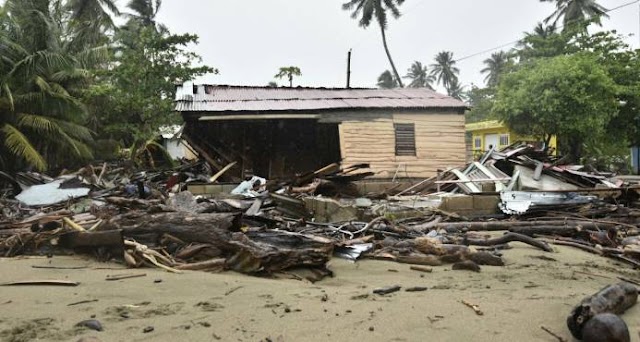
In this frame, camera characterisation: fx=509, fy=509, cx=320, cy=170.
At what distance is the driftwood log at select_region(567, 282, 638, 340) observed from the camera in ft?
11.2

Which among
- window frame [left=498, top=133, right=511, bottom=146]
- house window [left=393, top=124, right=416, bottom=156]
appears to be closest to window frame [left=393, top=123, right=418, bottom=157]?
house window [left=393, top=124, right=416, bottom=156]

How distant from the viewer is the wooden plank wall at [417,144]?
15430 millimetres

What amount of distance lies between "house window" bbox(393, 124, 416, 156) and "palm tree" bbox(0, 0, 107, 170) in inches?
433

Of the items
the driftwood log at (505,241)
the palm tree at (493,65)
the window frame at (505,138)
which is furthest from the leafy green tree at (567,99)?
the palm tree at (493,65)

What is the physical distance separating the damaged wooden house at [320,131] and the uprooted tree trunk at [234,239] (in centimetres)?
830

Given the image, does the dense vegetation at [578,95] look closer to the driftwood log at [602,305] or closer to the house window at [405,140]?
the house window at [405,140]

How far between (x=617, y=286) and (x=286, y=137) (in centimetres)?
1344

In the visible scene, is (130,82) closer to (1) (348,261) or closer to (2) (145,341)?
(1) (348,261)

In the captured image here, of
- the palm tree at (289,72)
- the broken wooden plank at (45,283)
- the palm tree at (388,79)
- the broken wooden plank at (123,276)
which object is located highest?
the palm tree at (388,79)

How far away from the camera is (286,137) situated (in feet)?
55.7

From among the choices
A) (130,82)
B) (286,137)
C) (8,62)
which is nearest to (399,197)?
(286,137)

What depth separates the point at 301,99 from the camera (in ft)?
55.5

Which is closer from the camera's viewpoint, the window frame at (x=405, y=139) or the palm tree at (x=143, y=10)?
the window frame at (x=405, y=139)

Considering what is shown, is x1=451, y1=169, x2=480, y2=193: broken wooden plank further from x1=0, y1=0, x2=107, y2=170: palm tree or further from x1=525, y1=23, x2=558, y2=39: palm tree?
x1=525, y1=23, x2=558, y2=39: palm tree
